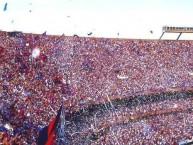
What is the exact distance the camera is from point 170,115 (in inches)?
880

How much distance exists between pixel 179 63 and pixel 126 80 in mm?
7254

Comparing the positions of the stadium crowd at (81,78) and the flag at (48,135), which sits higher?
the stadium crowd at (81,78)

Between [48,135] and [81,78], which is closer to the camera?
[48,135]

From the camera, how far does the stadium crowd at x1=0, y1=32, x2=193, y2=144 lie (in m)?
16.7

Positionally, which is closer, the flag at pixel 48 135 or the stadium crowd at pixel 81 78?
the flag at pixel 48 135

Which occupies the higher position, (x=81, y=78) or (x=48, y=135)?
(x=81, y=78)

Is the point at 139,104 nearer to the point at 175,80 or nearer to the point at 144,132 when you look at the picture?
the point at 144,132

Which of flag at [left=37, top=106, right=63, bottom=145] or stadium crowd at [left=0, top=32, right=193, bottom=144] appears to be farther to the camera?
stadium crowd at [left=0, top=32, right=193, bottom=144]

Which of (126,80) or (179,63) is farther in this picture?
(179,63)

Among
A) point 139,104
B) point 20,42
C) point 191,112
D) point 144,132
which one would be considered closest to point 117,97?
point 139,104

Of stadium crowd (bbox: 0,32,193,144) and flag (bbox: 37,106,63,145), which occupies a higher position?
stadium crowd (bbox: 0,32,193,144)

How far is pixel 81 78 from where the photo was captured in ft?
72.4

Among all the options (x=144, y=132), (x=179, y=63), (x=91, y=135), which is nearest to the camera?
(x=91, y=135)

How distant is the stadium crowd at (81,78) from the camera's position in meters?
16.7
